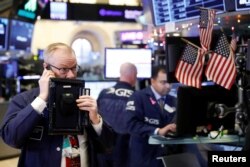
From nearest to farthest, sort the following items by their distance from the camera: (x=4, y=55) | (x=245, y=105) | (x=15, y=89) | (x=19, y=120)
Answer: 1. (x=19, y=120)
2. (x=245, y=105)
3. (x=15, y=89)
4. (x=4, y=55)

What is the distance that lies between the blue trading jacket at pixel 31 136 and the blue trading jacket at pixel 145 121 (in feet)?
5.54

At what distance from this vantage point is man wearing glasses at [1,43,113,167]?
2.35 meters

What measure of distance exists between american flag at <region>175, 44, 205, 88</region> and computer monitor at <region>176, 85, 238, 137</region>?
0.12 m

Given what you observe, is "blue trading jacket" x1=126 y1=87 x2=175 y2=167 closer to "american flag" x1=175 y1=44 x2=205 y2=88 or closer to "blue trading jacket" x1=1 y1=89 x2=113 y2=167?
"american flag" x1=175 y1=44 x2=205 y2=88

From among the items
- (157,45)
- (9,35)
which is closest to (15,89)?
A: (9,35)

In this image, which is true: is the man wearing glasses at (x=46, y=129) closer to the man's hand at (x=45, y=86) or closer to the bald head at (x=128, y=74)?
the man's hand at (x=45, y=86)

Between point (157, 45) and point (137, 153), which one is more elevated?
point (157, 45)

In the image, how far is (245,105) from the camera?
3291 mm

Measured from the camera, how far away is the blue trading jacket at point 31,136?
2.33 metres

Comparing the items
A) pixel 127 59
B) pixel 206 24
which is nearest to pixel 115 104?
pixel 127 59

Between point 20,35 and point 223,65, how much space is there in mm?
6424

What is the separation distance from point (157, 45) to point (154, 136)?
2.55 meters

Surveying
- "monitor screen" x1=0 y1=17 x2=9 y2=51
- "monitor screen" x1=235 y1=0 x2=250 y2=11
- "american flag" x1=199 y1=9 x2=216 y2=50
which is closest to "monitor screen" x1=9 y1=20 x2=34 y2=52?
"monitor screen" x1=0 y1=17 x2=9 y2=51

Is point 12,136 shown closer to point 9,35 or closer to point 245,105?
point 245,105
